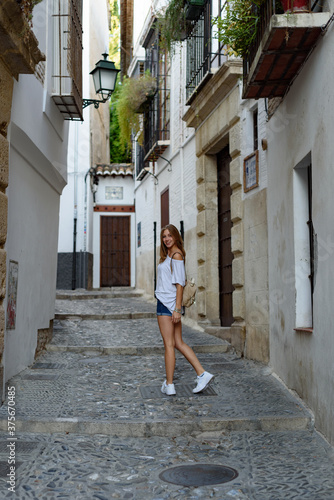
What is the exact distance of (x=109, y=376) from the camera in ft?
23.0

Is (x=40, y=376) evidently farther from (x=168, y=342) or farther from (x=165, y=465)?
(x=165, y=465)

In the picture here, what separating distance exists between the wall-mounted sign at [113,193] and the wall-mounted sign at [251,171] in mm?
13078

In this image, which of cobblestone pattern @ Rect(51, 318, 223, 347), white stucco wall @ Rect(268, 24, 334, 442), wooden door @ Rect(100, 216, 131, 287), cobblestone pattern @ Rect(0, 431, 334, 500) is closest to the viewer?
cobblestone pattern @ Rect(0, 431, 334, 500)

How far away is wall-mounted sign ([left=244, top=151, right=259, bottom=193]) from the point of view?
773cm

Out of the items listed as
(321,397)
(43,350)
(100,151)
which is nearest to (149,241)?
(100,151)

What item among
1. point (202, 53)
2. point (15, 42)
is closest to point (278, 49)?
point (15, 42)

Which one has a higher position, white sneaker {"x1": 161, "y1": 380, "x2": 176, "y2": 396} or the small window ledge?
the small window ledge

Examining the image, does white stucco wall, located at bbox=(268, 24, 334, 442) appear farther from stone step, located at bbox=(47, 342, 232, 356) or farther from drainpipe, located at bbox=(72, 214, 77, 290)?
drainpipe, located at bbox=(72, 214, 77, 290)

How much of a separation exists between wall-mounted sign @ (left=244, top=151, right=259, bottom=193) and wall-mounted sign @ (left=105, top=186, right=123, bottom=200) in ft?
42.9

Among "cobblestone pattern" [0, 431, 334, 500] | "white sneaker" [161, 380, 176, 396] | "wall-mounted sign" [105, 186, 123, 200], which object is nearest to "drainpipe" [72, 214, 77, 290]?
"wall-mounted sign" [105, 186, 123, 200]

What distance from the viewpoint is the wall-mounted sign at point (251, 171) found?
773 cm

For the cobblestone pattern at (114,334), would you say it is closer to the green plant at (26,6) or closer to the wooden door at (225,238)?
the wooden door at (225,238)

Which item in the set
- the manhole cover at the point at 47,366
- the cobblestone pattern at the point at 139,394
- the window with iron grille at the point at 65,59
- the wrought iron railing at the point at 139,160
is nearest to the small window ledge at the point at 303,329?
the cobblestone pattern at the point at 139,394

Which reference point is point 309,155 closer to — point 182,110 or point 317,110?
point 317,110
